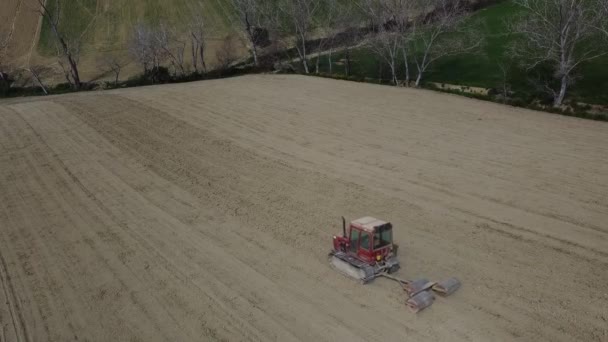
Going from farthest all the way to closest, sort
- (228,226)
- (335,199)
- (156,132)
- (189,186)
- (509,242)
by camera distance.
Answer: (156,132), (189,186), (335,199), (228,226), (509,242)

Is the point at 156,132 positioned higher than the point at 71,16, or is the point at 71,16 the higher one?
the point at 71,16

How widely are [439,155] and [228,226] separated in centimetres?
1171

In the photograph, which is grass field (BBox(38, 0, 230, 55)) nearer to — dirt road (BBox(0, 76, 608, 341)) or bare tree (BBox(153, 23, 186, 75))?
bare tree (BBox(153, 23, 186, 75))

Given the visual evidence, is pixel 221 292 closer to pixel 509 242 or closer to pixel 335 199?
pixel 335 199

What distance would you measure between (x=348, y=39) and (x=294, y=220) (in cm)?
3395

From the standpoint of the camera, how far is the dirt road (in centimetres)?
1447

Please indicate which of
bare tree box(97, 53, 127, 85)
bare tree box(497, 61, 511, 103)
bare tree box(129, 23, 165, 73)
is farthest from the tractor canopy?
bare tree box(97, 53, 127, 85)

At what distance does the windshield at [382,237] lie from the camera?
608 inches

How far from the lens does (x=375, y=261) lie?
15.7 m

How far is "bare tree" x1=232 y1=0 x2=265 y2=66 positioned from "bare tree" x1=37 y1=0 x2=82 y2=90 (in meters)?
17.4

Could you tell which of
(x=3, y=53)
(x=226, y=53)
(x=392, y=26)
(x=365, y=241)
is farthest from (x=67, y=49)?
(x=365, y=241)

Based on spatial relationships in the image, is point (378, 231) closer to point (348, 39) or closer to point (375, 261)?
point (375, 261)

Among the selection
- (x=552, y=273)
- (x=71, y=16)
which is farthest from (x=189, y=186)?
(x=71, y=16)

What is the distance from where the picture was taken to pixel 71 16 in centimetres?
5950
